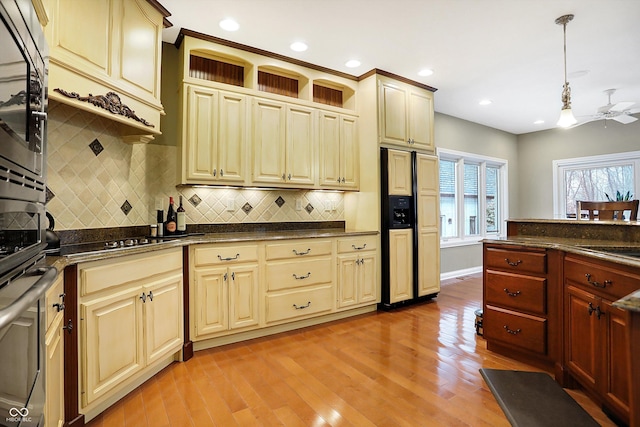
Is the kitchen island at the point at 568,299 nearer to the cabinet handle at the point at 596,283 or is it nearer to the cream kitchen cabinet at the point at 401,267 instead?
the cabinet handle at the point at 596,283

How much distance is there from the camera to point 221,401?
1918 mm

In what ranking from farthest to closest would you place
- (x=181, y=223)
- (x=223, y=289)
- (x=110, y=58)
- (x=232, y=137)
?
(x=232, y=137) < (x=181, y=223) < (x=223, y=289) < (x=110, y=58)

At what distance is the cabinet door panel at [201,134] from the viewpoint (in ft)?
9.20

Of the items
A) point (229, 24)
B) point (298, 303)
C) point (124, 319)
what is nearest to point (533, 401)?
point (298, 303)

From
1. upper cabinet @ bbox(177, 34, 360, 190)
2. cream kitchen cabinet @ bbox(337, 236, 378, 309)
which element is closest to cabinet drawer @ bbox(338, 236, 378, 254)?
cream kitchen cabinet @ bbox(337, 236, 378, 309)

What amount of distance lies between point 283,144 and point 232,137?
51cm

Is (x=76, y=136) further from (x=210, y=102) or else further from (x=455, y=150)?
(x=455, y=150)

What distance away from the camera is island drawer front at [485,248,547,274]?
7.35ft

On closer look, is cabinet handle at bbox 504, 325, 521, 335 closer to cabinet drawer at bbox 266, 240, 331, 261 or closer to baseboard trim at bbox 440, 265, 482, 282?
cabinet drawer at bbox 266, 240, 331, 261

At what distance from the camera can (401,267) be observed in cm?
370

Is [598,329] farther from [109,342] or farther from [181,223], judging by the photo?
[181,223]

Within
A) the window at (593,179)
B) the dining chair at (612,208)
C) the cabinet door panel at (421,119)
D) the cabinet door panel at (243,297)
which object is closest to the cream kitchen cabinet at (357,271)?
the cabinet door panel at (243,297)

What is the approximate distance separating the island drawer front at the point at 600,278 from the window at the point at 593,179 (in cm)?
438

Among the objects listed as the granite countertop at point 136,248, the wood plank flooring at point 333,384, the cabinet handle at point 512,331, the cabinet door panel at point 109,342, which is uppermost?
the granite countertop at point 136,248
